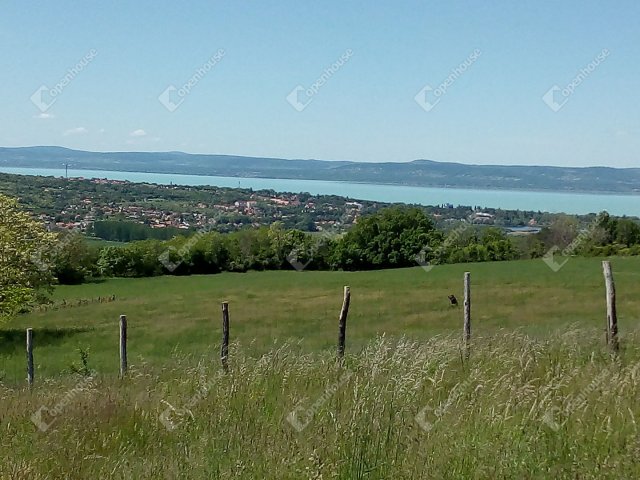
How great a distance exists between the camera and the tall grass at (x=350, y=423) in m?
4.32

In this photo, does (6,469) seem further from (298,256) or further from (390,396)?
(298,256)

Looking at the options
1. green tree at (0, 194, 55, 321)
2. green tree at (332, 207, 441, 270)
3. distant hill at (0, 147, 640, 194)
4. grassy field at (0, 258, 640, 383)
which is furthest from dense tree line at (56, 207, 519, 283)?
distant hill at (0, 147, 640, 194)

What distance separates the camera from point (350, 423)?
187 inches

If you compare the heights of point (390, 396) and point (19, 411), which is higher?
point (390, 396)

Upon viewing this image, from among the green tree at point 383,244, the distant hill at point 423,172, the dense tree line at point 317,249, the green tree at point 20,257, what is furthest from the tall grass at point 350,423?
the distant hill at point 423,172

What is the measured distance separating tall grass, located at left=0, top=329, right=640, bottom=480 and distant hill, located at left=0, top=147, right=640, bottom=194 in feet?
459

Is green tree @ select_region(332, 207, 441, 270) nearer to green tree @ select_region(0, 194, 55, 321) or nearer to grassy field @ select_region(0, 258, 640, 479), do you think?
green tree @ select_region(0, 194, 55, 321)

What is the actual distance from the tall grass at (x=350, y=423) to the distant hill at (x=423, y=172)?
13998 centimetres

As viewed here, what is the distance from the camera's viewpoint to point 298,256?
92375 mm

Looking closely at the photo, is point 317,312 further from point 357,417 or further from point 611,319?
point 357,417

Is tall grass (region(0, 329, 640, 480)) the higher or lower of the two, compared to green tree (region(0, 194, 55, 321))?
higher

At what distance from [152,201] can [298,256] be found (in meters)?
34.8

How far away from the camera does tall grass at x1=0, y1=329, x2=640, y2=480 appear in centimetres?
432

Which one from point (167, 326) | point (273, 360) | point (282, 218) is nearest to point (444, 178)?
point (282, 218)
